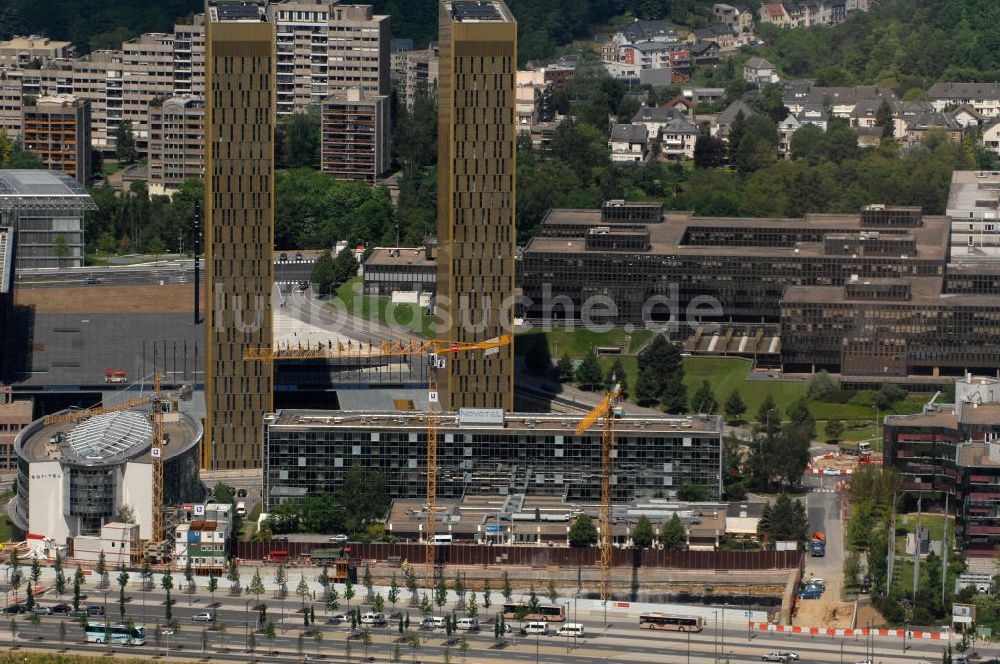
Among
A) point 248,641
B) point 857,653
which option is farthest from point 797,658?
point 248,641

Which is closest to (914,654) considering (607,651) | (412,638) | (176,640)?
(607,651)

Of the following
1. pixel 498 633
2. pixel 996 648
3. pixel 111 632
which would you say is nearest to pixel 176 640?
pixel 111 632

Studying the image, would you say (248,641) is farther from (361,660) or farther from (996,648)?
(996,648)

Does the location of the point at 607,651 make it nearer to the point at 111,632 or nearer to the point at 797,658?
the point at 797,658

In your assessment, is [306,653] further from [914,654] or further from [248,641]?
[914,654]

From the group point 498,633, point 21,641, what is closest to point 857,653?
point 498,633

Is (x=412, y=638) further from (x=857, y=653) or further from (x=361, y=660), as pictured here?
(x=857, y=653)
